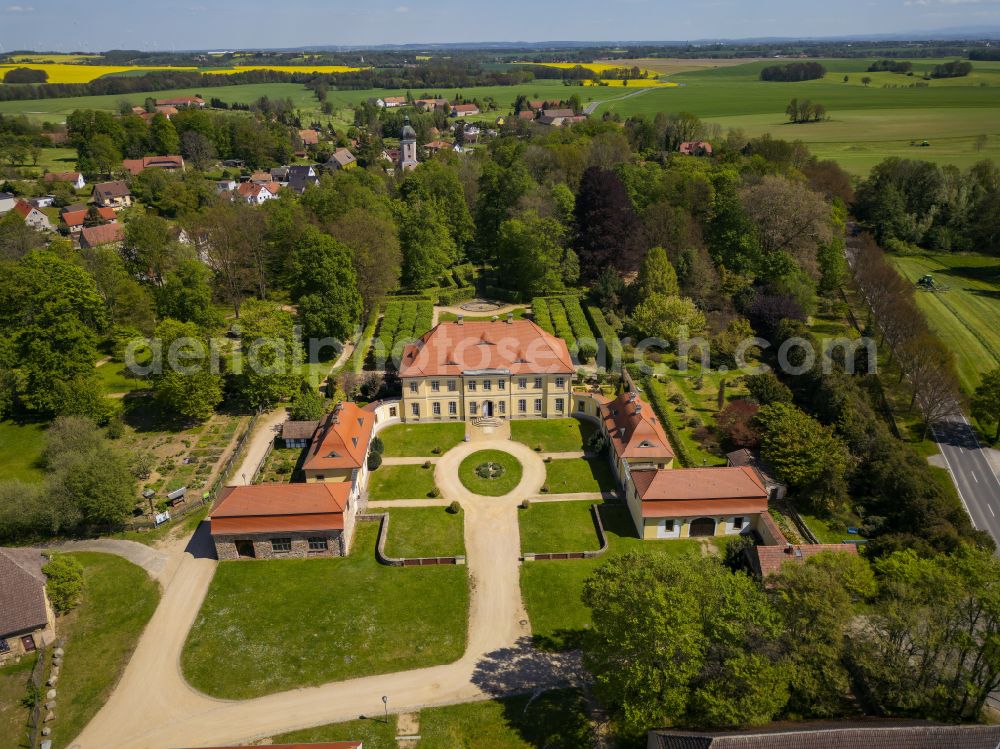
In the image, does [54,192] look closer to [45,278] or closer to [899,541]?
[45,278]

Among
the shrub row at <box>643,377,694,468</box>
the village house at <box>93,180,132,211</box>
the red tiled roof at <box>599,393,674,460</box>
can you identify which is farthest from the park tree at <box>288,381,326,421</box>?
the village house at <box>93,180,132,211</box>

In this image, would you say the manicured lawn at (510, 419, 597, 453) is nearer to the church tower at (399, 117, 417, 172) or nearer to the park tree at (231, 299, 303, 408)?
the park tree at (231, 299, 303, 408)

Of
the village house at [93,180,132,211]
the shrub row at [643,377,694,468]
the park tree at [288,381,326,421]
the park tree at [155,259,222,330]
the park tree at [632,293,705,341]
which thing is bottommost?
the shrub row at [643,377,694,468]

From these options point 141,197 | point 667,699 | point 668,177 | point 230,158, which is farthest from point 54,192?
point 667,699

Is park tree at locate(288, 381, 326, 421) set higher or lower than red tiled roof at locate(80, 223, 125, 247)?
lower

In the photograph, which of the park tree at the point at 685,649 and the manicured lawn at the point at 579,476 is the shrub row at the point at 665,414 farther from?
the park tree at the point at 685,649

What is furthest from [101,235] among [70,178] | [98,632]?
[98,632]
